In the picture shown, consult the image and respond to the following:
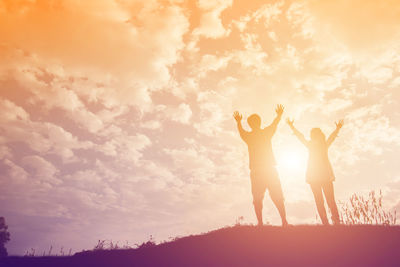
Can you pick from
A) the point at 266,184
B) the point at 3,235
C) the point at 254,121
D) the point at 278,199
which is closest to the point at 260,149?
the point at 254,121

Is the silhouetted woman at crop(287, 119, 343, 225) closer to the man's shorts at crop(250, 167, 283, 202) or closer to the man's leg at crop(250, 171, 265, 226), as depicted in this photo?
the man's shorts at crop(250, 167, 283, 202)

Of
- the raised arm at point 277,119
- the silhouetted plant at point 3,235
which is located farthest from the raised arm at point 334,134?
the silhouetted plant at point 3,235

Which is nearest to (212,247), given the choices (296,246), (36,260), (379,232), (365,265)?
(296,246)

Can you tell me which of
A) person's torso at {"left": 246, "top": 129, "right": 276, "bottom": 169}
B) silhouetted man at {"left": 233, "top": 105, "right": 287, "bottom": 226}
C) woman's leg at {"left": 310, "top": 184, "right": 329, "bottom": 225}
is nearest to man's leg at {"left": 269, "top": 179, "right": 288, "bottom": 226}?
silhouetted man at {"left": 233, "top": 105, "right": 287, "bottom": 226}

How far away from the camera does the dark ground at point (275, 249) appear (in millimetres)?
6098

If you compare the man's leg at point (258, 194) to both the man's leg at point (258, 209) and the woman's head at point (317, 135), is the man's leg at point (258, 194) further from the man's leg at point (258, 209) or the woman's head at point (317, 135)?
the woman's head at point (317, 135)

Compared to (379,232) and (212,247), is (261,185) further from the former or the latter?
(379,232)

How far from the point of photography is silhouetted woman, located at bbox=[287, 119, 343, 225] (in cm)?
867

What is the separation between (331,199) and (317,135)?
6.49 feet

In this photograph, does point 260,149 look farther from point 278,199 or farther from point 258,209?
point 258,209

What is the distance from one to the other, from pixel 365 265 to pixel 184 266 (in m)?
3.85

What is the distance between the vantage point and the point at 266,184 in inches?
307

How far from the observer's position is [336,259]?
19.7 feet

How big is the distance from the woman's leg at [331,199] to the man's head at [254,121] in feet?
9.06
